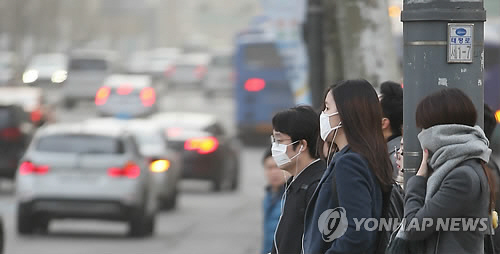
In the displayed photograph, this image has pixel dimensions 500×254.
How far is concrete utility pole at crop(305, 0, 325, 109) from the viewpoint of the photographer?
15.9 meters

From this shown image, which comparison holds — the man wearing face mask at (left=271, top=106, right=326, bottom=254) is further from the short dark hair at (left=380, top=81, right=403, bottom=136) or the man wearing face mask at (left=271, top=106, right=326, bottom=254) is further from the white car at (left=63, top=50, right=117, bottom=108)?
the white car at (left=63, top=50, right=117, bottom=108)

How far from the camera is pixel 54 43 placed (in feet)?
326

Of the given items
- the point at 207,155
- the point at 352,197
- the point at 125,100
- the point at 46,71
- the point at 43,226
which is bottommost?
the point at 46,71

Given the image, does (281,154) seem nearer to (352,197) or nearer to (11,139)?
(352,197)

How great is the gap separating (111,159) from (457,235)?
44.2 ft

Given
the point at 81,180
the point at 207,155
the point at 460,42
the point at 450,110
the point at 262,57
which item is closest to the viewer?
the point at 450,110

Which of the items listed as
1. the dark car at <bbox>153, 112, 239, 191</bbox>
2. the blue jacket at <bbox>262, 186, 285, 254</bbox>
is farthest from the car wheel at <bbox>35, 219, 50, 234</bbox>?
the blue jacket at <bbox>262, 186, 285, 254</bbox>

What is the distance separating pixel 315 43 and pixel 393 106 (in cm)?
891

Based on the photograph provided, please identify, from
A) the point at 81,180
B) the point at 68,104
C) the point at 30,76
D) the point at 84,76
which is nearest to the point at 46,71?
the point at 30,76

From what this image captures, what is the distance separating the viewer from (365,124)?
545 centimetres

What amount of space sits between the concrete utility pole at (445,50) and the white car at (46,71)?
53857 millimetres

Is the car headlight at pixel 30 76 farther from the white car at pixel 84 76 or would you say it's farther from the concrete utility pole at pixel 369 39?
the concrete utility pole at pixel 369 39

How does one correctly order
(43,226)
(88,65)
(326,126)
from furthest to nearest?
(88,65) → (43,226) → (326,126)

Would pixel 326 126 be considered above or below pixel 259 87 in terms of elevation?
above
